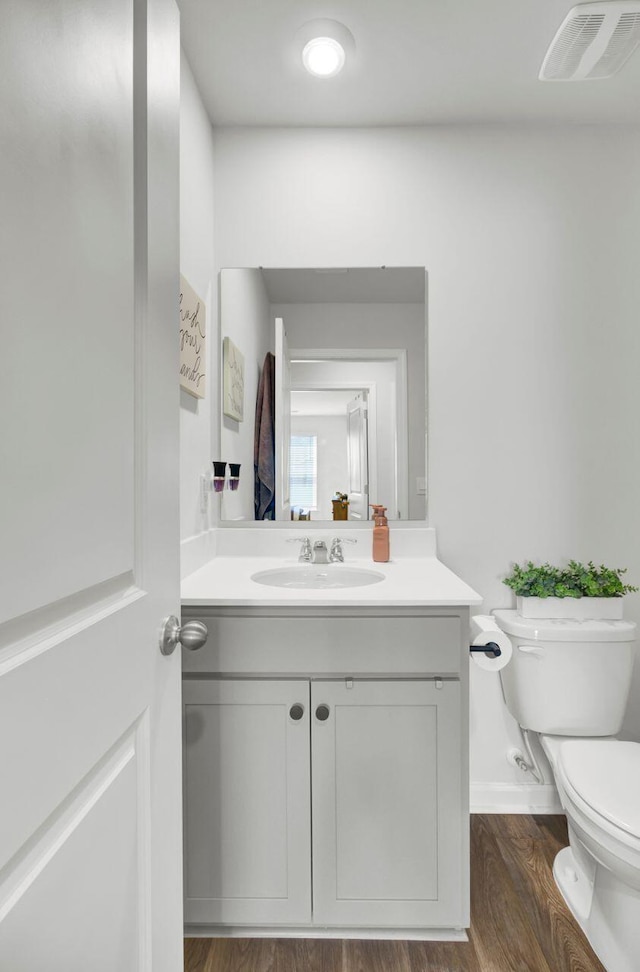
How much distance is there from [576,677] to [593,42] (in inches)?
71.6

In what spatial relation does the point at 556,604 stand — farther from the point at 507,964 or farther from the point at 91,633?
the point at 91,633

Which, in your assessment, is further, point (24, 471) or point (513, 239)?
point (513, 239)

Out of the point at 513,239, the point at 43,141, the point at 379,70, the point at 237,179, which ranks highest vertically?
the point at 379,70

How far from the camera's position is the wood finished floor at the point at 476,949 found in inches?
53.2

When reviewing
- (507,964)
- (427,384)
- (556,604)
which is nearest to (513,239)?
(427,384)

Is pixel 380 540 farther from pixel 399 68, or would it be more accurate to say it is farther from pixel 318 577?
pixel 399 68

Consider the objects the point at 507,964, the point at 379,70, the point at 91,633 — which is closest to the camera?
the point at 91,633

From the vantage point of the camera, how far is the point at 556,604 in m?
1.87

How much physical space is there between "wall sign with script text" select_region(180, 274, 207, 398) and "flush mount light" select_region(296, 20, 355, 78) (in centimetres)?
74

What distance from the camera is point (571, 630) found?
1777mm

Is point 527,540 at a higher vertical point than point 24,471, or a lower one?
lower

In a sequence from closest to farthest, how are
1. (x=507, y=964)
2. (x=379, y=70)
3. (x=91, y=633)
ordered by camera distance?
(x=91, y=633)
(x=507, y=964)
(x=379, y=70)

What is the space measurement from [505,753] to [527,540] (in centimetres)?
76

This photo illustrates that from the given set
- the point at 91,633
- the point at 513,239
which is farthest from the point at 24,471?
the point at 513,239
